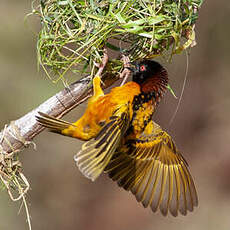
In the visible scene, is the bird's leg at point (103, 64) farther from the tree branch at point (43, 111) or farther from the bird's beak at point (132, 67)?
the bird's beak at point (132, 67)

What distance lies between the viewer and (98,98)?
299 centimetres

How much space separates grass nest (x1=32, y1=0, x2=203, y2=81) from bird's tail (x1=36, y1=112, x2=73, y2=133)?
254 mm

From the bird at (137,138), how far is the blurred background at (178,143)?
2973 millimetres

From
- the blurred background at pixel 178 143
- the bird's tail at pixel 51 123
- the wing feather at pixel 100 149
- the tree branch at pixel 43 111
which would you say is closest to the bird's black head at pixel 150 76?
the tree branch at pixel 43 111

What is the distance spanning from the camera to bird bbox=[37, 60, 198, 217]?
9.41ft

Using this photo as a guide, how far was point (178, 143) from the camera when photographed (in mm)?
7684

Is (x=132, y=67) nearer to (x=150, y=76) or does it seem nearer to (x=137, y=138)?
(x=150, y=76)

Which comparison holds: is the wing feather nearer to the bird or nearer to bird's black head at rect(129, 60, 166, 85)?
the bird

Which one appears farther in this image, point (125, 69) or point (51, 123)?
point (125, 69)

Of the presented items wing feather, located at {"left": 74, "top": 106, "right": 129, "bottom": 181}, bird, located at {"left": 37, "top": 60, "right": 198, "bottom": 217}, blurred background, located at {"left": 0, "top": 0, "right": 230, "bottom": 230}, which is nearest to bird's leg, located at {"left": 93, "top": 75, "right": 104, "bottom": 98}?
bird, located at {"left": 37, "top": 60, "right": 198, "bottom": 217}

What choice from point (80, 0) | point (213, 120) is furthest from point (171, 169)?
point (213, 120)

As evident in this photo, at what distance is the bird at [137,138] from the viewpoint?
2.87 m

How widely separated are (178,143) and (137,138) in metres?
4.52

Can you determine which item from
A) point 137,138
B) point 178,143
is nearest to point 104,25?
point 137,138
